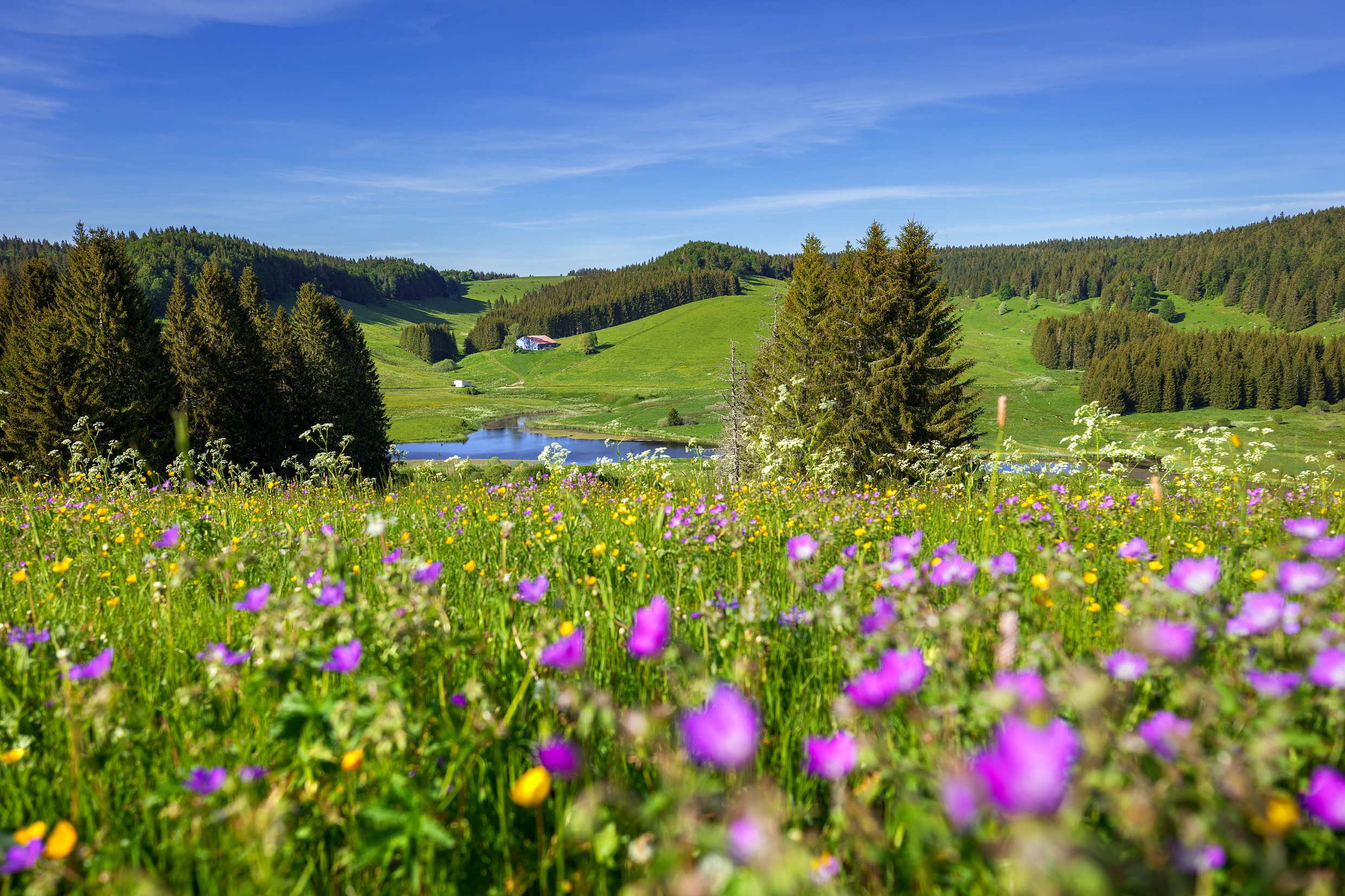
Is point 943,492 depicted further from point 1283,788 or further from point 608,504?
point 1283,788

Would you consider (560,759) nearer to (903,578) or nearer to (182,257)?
(903,578)

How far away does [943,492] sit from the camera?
25.6 ft

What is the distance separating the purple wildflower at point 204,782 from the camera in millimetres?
1484

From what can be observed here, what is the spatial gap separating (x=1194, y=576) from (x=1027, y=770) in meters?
1.23

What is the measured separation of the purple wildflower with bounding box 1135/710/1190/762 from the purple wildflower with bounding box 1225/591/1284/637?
342 mm

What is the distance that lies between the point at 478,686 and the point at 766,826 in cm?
111

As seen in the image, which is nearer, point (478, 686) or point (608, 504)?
point (478, 686)

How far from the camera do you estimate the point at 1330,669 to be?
124 centimetres

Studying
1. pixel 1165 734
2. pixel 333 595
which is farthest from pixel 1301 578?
pixel 333 595

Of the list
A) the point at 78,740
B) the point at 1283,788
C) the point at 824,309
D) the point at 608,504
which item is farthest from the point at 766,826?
the point at 824,309

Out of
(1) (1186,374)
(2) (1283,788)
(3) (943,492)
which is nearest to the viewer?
(2) (1283,788)

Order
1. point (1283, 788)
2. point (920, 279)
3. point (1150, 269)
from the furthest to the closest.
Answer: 1. point (1150, 269)
2. point (920, 279)
3. point (1283, 788)

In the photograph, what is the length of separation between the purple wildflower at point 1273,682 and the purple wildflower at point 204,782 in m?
2.08

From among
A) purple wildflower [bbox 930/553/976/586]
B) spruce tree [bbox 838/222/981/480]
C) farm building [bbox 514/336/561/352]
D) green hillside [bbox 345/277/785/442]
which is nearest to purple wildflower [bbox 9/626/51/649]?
purple wildflower [bbox 930/553/976/586]
